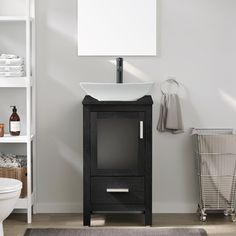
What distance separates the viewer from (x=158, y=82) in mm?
4605

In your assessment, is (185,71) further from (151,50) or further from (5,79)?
(5,79)

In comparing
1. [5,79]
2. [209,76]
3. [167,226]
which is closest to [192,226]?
[167,226]

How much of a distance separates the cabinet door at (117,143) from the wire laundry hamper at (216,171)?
0.48 meters

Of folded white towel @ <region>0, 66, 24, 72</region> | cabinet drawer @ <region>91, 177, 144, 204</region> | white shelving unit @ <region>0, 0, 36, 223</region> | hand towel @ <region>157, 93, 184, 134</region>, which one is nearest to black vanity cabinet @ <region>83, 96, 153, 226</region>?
cabinet drawer @ <region>91, 177, 144, 204</region>

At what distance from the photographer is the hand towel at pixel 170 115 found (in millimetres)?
4523

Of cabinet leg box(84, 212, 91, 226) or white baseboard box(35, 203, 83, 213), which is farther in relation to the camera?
white baseboard box(35, 203, 83, 213)

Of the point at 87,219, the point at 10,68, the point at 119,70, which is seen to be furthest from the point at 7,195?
the point at 119,70

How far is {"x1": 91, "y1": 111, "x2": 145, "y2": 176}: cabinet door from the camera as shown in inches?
167

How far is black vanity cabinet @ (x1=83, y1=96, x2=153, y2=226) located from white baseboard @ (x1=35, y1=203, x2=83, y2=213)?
0.39 m

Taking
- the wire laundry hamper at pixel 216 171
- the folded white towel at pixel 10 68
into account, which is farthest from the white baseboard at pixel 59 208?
the folded white towel at pixel 10 68

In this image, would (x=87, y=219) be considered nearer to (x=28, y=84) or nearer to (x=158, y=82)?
(x=28, y=84)

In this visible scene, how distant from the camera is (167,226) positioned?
4.32 metres

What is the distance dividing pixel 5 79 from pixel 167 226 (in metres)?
1.54

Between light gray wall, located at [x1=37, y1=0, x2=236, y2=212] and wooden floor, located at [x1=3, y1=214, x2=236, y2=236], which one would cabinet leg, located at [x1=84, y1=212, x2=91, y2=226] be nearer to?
wooden floor, located at [x1=3, y1=214, x2=236, y2=236]
